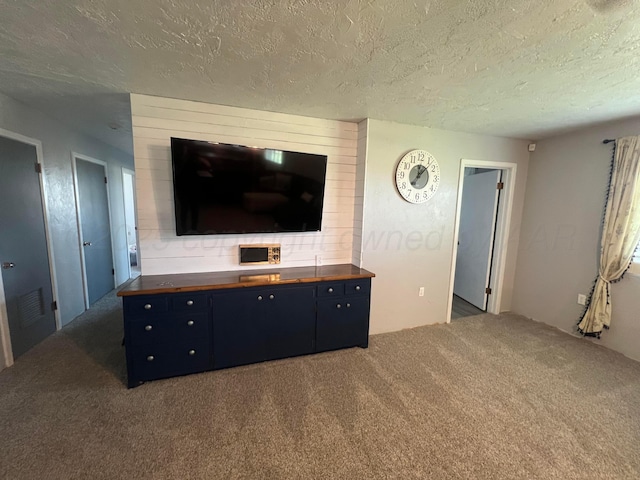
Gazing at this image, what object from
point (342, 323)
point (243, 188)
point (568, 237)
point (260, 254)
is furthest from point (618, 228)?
point (243, 188)

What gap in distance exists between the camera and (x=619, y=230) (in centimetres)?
270

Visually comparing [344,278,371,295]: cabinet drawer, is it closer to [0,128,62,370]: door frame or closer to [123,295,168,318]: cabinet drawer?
[123,295,168,318]: cabinet drawer

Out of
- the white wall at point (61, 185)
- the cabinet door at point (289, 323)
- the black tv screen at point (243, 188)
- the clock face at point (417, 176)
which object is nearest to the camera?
the black tv screen at point (243, 188)

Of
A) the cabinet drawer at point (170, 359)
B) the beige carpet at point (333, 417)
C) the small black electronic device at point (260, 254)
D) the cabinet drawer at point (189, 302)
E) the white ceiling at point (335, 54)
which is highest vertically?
the white ceiling at point (335, 54)

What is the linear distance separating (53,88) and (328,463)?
3327 mm

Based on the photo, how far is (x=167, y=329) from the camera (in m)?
2.15

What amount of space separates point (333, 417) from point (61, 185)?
12.4 ft

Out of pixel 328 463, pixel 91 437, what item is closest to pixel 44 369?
pixel 91 437

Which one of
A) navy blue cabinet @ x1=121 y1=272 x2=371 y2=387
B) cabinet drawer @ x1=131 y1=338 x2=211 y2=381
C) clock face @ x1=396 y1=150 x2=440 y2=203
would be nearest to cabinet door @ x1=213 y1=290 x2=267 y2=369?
navy blue cabinet @ x1=121 y1=272 x2=371 y2=387

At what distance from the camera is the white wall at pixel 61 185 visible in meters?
2.54

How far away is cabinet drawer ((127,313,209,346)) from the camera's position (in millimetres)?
A: 2082

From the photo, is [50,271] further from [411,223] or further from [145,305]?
[411,223]

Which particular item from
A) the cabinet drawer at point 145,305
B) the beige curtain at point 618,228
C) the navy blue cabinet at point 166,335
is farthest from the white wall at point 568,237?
the cabinet drawer at point 145,305

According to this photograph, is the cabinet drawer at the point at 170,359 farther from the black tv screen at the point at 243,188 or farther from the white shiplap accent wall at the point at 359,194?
the white shiplap accent wall at the point at 359,194
